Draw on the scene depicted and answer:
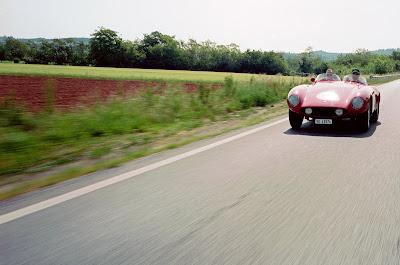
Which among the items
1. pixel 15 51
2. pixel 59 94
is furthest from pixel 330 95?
pixel 15 51

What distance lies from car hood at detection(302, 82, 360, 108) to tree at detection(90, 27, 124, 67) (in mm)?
88578

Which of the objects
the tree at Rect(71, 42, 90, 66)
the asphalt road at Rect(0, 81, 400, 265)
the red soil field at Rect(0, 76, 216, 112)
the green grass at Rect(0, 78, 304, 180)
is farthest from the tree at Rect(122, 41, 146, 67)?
the asphalt road at Rect(0, 81, 400, 265)

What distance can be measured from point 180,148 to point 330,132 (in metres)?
3.65

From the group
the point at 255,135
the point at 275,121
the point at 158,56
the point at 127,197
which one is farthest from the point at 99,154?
the point at 158,56

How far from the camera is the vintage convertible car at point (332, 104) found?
8.84m

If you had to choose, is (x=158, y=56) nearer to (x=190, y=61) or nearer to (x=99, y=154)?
(x=190, y=61)

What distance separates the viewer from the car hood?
29.3 ft

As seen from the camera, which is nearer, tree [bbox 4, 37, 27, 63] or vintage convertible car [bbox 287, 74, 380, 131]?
vintage convertible car [bbox 287, 74, 380, 131]

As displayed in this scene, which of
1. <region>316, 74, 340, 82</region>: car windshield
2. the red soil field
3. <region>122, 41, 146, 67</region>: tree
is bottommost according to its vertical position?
the red soil field

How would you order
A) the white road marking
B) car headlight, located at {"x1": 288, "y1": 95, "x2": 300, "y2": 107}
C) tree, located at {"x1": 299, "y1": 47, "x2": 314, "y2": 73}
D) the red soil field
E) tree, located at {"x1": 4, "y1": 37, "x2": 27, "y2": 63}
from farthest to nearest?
1. tree, located at {"x1": 299, "y1": 47, "x2": 314, "y2": 73}
2. tree, located at {"x1": 4, "y1": 37, "x2": 27, "y2": 63}
3. car headlight, located at {"x1": 288, "y1": 95, "x2": 300, "y2": 107}
4. the red soil field
5. the white road marking

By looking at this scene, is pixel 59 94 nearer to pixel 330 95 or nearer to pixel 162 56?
pixel 330 95

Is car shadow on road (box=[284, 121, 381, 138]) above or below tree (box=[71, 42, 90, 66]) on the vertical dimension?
below

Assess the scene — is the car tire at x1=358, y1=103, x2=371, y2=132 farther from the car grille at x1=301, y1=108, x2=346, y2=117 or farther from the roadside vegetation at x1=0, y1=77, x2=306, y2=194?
the roadside vegetation at x1=0, y1=77, x2=306, y2=194

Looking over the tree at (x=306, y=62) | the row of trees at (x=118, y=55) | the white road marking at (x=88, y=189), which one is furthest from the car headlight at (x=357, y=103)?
the tree at (x=306, y=62)
